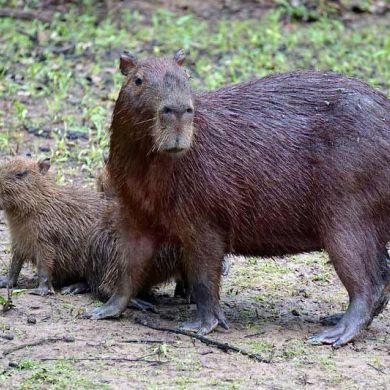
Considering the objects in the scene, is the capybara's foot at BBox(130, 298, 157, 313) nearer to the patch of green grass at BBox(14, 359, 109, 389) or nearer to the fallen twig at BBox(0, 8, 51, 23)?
the patch of green grass at BBox(14, 359, 109, 389)

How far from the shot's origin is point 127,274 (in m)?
6.44

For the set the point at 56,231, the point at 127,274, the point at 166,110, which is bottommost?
the point at 127,274

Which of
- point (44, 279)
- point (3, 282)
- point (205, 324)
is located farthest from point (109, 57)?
point (205, 324)

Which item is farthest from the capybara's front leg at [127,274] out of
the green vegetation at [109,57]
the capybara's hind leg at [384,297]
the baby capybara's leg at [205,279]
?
the green vegetation at [109,57]

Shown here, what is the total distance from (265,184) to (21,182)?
1.79 meters

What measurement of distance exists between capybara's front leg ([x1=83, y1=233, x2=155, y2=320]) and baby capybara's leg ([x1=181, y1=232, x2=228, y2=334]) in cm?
34

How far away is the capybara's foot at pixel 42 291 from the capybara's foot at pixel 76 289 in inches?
4.8

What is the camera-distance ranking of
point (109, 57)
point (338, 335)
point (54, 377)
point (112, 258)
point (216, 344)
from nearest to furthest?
1. point (54, 377)
2. point (216, 344)
3. point (338, 335)
4. point (112, 258)
5. point (109, 57)

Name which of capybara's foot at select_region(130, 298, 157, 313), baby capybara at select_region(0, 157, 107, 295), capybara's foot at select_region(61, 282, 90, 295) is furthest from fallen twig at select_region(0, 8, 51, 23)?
capybara's foot at select_region(130, 298, 157, 313)

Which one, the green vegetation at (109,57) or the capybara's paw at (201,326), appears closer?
the capybara's paw at (201,326)

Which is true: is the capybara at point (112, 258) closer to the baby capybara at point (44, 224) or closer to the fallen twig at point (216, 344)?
the baby capybara at point (44, 224)

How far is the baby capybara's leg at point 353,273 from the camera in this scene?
6059mm

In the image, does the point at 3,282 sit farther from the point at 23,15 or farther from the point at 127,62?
the point at 23,15

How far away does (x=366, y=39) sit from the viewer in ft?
42.2
